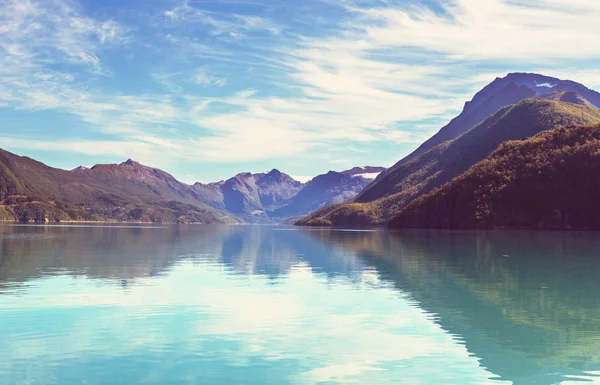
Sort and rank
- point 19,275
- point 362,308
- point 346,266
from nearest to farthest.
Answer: point 362,308, point 19,275, point 346,266

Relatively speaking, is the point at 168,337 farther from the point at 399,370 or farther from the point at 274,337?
the point at 399,370

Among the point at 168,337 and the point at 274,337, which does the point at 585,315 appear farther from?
the point at 168,337

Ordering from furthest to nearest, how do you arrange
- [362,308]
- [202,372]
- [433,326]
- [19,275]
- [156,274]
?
1. [156,274]
2. [19,275]
3. [362,308]
4. [433,326]
5. [202,372]

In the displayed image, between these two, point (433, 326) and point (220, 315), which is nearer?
point (433, 326)

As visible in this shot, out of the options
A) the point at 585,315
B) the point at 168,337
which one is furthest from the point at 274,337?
the point at 585,315

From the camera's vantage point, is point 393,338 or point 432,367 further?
point 393,338

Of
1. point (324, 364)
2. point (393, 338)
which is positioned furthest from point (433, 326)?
point (324, 364)

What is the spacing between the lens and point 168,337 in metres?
35.6

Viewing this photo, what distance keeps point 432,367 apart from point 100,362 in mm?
17565

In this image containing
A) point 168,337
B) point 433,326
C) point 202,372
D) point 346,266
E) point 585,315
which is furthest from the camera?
point 346,266

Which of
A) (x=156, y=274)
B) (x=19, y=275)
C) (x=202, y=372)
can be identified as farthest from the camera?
(x=156, y=274)

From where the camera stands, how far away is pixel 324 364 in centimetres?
2956

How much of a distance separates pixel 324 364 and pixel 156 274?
162ft

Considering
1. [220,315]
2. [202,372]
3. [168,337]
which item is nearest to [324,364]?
[202,372]
